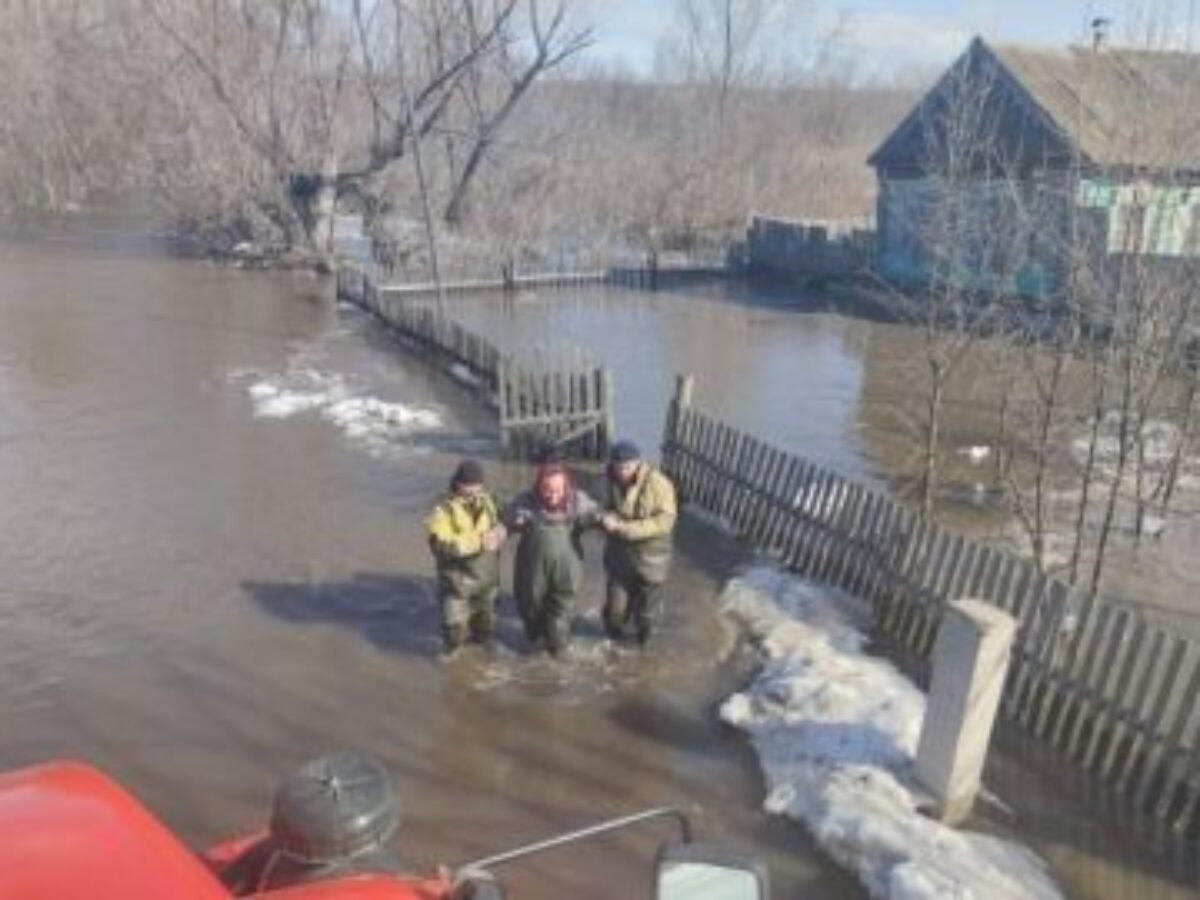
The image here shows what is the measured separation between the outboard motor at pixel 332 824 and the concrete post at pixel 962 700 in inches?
180

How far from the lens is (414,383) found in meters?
19.8

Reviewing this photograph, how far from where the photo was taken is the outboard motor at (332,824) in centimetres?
305

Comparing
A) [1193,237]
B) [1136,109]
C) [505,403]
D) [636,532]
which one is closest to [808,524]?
[636,532]

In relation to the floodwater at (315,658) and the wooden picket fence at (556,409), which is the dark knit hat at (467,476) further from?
the wooden picket fence at (556,409)

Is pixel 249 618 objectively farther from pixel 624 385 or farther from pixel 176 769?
pixel 624 385

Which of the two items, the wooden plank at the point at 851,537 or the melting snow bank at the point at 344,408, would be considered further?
the melting snow bank at the point at 344,408

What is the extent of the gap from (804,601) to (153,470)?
25.9ft

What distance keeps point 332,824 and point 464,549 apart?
5753mm

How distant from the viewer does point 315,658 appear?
939cm

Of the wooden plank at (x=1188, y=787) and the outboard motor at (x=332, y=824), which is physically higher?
the outboard motor at (x=332, y=824)

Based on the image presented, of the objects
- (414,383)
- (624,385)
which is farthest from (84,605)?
(624,385)

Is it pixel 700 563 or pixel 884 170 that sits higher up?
pixel 884 170

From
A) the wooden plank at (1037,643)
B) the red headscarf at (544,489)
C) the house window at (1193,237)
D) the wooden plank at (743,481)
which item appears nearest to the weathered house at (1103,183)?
the house window at (1193,237)

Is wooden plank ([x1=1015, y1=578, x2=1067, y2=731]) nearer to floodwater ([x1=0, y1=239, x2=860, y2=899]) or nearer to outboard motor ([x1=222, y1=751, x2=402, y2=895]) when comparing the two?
floodwater ([x1=0, y1=239, x2=860, y2=899])
